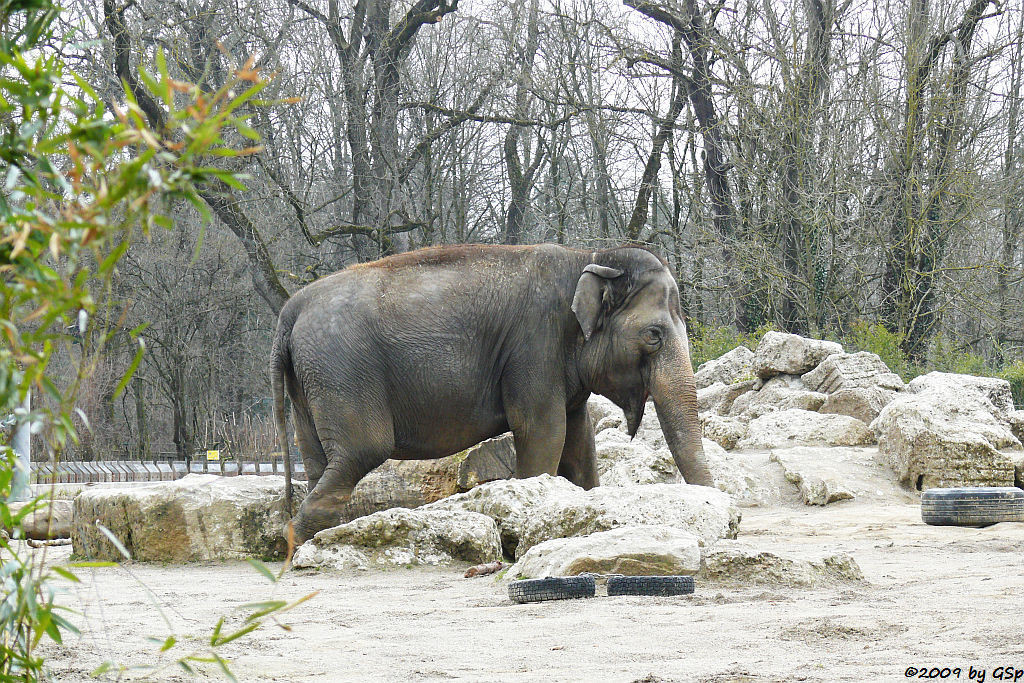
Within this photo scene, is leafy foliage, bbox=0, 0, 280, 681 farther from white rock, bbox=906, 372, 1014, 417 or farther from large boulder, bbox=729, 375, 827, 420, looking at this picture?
large boulder, bbox=729, 375, 827, 420

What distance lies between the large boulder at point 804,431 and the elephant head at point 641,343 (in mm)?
4316

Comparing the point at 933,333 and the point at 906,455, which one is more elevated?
the point at 933,333

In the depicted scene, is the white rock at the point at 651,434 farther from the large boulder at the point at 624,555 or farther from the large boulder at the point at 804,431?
the large boulder at the point at 624,555

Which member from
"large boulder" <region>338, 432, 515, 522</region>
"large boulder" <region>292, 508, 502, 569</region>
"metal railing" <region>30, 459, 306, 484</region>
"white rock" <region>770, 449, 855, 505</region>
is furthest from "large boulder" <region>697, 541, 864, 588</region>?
"metal railing" <region>30, 459, 306, 484</region>

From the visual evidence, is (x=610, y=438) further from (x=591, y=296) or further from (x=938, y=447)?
(x=591, y=296)

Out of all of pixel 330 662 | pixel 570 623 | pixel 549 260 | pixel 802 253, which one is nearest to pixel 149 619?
pixel 330 662

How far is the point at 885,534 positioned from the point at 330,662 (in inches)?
214

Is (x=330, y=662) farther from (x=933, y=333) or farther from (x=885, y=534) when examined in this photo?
(x=933, y=333)

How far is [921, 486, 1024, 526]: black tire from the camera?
27.9ft

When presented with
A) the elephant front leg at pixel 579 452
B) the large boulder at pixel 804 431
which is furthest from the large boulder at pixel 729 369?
the elephant front leg at pixel 579 452

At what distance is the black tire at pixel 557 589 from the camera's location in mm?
5234

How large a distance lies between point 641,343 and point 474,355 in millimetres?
1237

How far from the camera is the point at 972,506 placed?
28.0ft

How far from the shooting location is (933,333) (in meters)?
20.6
